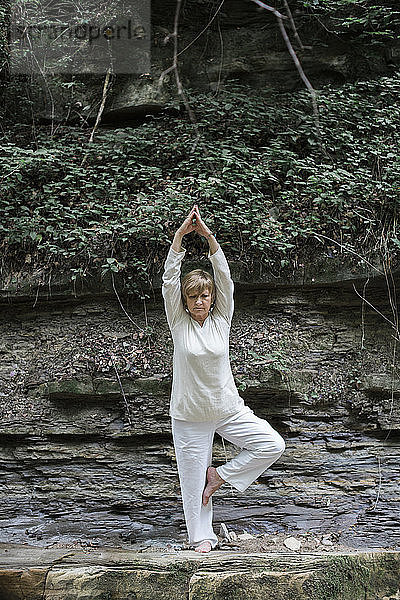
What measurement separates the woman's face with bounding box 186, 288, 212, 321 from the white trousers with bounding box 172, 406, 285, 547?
2.26ft

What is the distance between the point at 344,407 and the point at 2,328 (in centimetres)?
346

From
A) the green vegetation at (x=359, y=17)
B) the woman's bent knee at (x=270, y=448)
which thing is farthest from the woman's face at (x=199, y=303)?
the green vegetation at (x=359, y=17)

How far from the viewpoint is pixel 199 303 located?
3627 mm

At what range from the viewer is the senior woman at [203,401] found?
11.6 feet

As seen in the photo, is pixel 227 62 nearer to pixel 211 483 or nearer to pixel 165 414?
pixel 165 414

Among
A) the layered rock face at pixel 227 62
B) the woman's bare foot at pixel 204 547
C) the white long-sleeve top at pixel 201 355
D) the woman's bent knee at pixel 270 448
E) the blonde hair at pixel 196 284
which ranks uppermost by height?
the layered rock face at pixel 227 62

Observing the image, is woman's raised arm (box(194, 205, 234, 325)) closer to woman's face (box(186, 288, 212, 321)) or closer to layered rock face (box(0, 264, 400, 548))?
woman's face (box(186, 288, 212, 321))

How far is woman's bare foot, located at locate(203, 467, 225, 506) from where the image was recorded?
3.66 meters

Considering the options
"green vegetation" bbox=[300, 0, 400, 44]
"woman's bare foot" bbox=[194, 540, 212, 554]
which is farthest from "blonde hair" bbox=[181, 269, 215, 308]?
"green vegetation" bbox=[300, 0, 400, 44]

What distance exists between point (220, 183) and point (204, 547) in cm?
355

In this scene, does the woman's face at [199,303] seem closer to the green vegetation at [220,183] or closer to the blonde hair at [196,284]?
the blonde hair at [196,284]

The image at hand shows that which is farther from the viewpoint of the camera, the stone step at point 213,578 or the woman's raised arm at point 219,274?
the woman's raised arm at point 219,274

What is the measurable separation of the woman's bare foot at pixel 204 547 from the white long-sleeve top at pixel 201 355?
2.68 feet

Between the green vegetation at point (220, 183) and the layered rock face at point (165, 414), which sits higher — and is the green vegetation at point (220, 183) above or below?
above
